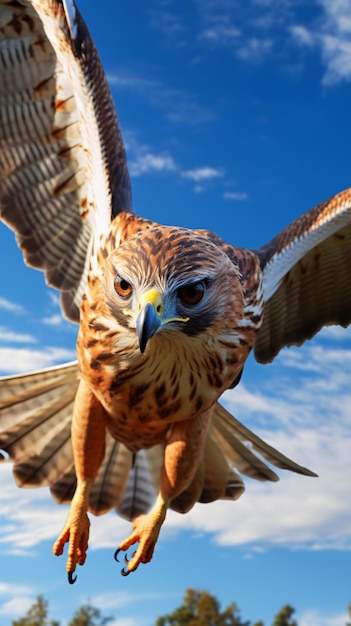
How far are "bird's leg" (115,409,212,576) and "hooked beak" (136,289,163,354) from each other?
1.60 m

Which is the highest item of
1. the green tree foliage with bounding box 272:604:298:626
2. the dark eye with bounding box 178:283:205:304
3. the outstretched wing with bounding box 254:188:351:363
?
the green tree foliage with bounding box 272:604:298:626

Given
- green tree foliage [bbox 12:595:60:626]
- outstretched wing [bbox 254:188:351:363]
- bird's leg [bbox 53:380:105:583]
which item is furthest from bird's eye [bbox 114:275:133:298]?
green tree foliage [bbox 12:595:60:626]

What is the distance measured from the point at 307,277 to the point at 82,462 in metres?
2.60

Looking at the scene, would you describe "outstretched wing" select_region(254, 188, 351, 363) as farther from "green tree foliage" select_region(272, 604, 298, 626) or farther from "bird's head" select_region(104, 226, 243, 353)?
"green tree foliage" select_region(272, 604, 298, 626)

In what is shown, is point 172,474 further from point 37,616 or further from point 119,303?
point 37,616

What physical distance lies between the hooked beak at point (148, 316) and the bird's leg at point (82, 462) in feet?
5.31

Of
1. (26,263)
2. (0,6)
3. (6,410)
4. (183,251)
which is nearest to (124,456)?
(6,410)

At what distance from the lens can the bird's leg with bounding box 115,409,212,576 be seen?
552 cm

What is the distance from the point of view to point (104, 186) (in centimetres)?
598

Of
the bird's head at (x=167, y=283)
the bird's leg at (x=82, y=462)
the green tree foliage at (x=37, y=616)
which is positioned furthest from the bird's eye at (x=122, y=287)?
the green tree foliage at (x=37, y=616)

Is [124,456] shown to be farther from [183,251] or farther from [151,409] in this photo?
[183,251]

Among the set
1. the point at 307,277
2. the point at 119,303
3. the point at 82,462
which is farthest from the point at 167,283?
the point at 307,277

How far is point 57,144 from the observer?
6.79 m

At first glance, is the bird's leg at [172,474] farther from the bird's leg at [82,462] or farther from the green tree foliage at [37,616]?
the green tree foliage at [37,616]
